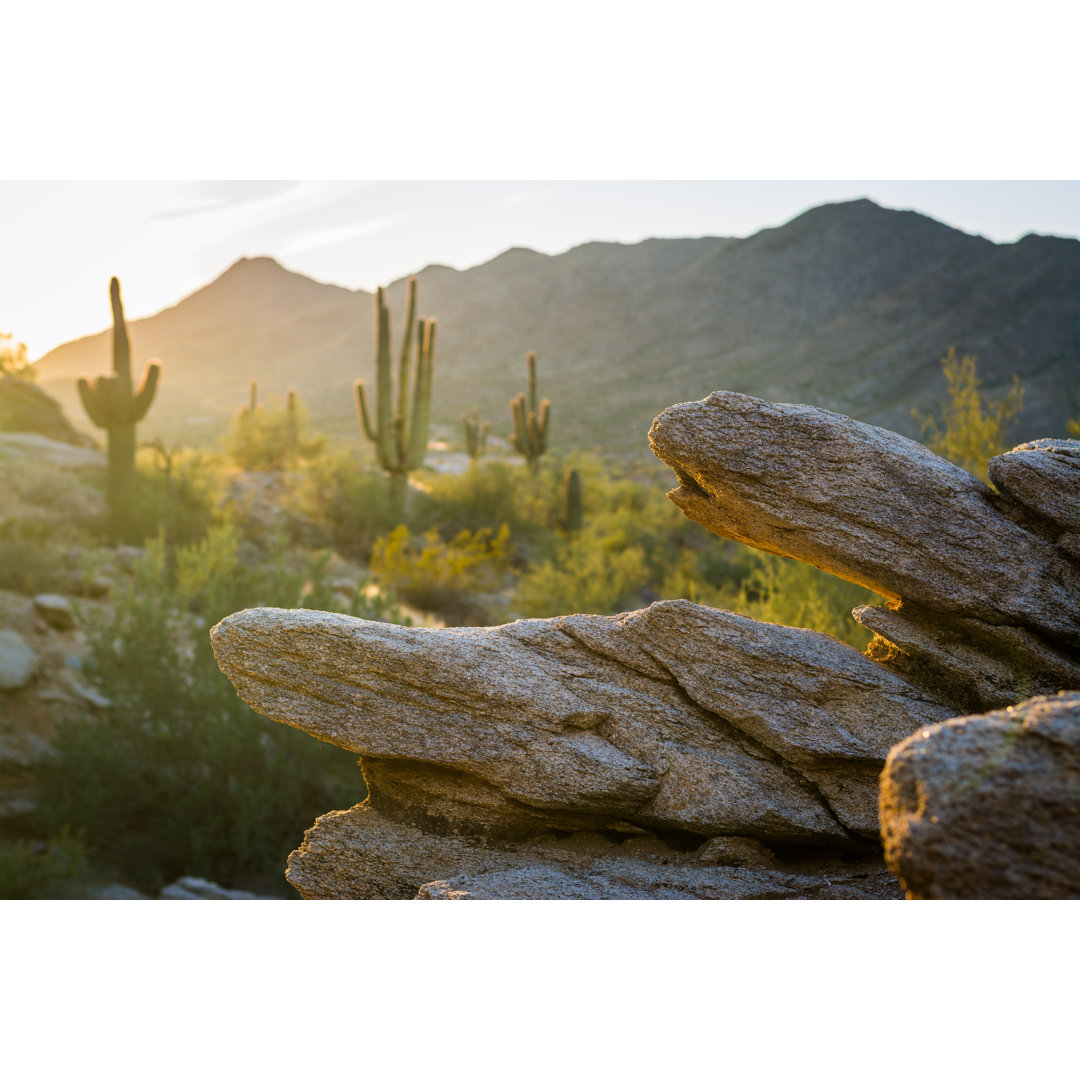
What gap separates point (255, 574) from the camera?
9.78m

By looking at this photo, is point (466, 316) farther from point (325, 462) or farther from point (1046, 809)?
point (1046, 809)

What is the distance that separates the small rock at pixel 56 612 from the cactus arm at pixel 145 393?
5574 mm

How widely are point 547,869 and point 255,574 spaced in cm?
709

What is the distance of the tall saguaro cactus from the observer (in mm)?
14070

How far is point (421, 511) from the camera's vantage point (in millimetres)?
19312

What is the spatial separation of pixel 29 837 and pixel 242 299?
119 m

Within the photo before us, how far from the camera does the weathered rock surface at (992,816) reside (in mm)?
2207

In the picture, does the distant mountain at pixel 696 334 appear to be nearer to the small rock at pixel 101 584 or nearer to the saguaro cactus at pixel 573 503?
the saguaro cactus at pixel 573 503

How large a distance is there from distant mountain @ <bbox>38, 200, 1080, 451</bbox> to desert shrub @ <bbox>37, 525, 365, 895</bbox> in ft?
108

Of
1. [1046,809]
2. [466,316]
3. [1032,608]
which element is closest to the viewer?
[1046,809]

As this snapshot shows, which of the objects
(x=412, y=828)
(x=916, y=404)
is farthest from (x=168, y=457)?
(x=916, y=404)

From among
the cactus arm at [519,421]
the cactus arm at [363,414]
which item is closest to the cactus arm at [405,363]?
the cactus arm at [363,414]

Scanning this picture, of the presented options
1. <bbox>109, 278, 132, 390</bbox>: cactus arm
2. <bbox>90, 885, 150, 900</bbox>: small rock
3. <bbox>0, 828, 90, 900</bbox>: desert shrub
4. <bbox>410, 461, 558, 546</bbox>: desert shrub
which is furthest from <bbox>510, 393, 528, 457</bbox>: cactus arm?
<bbox>0, 828, 90, 900</bbox>: desert shrub

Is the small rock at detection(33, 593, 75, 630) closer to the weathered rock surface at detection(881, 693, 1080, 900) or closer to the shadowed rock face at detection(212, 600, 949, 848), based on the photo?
the shadowed rock face at detection(212, 600, 949, 848)
